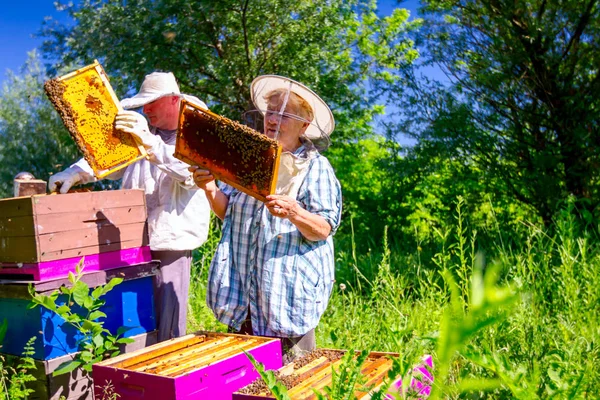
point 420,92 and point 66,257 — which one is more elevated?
point 420,92

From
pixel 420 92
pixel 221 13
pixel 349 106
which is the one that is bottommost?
pixel 420 92

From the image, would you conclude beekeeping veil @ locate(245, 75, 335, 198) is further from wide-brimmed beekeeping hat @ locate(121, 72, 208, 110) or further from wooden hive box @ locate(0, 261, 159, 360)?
wooden hive box @ locate(0, 261, 159, 360)

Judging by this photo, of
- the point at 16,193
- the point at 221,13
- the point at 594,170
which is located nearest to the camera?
the point at 16,193

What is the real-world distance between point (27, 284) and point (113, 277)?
38 cm

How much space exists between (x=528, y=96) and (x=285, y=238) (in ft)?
14.9

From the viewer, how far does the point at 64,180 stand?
10.00ft

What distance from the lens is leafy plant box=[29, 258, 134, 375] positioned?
240 centimetres

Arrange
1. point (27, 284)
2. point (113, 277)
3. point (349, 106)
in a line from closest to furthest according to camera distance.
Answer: point (27, 284) → point (113, 277) → point (349, 106)

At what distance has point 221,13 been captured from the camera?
10.3 m

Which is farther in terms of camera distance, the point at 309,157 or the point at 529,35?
the point at 529,35

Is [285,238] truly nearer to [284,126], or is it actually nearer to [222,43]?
[284,126]

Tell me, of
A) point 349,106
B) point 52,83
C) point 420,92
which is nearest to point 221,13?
point 349,106

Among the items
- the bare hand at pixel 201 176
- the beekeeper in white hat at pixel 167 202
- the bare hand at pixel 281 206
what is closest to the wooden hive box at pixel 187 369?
the bare hand at pixel 281 206

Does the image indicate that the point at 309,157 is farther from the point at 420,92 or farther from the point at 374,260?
the point at 420,92
